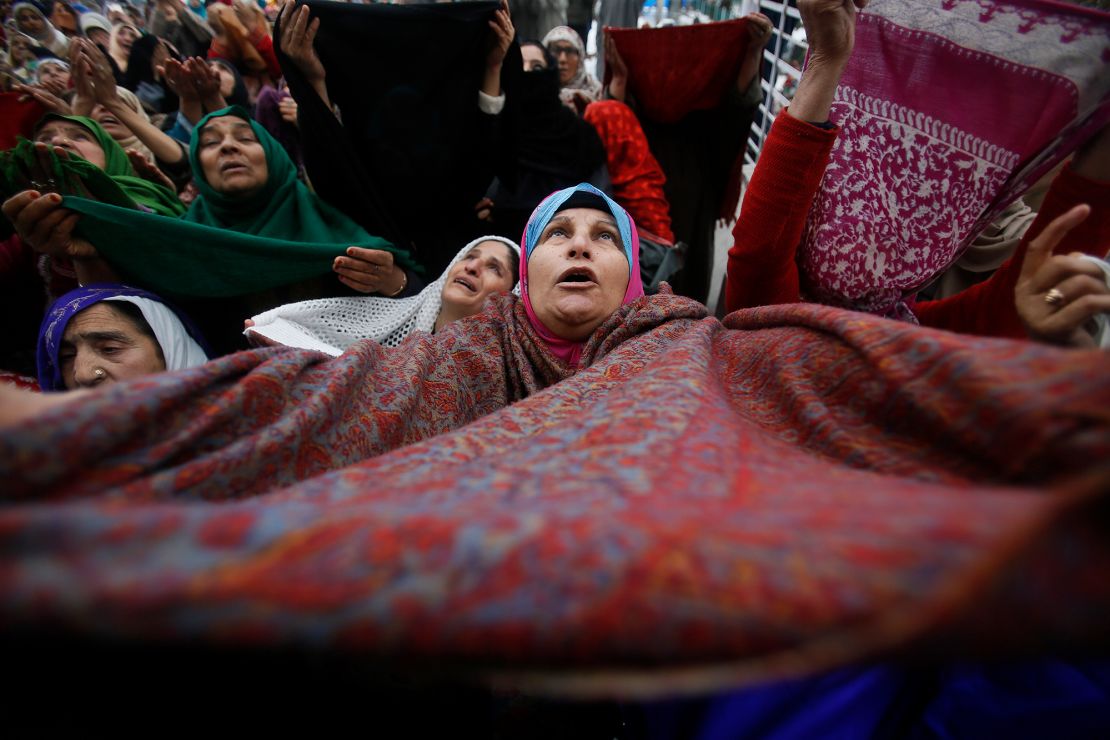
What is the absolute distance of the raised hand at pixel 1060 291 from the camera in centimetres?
72

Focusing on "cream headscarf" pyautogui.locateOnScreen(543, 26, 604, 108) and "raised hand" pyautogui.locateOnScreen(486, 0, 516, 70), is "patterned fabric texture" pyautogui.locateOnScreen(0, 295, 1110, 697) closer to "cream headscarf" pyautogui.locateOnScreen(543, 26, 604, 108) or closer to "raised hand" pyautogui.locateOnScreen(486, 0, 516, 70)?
"raised hand" pyautogui.locateOnScreen(486, 0, 516, 70)

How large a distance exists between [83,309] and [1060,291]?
223 centimetres

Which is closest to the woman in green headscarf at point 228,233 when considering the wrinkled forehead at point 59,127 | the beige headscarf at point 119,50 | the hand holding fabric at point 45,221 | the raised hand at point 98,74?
the hand holding fabric at point 45,221

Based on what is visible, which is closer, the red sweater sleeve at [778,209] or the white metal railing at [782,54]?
the red sweater sleeve at [778,209]

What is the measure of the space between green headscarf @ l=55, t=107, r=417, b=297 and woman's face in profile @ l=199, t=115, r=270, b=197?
0.09 feet

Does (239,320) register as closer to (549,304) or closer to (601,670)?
(549,304)

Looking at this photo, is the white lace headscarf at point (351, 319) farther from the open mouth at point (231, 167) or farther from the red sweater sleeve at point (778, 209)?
the red sweater sleeve at point (778, 209)

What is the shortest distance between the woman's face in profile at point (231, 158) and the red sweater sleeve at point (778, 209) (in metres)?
1.80

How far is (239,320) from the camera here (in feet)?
5.85

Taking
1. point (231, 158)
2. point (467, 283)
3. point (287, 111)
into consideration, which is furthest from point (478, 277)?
point (287, 111)

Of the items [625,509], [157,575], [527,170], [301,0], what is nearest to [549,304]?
[625,509]

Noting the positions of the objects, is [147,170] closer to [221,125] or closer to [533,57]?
[221,125]

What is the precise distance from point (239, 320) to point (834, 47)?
2028mm

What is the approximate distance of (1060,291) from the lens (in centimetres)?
75
